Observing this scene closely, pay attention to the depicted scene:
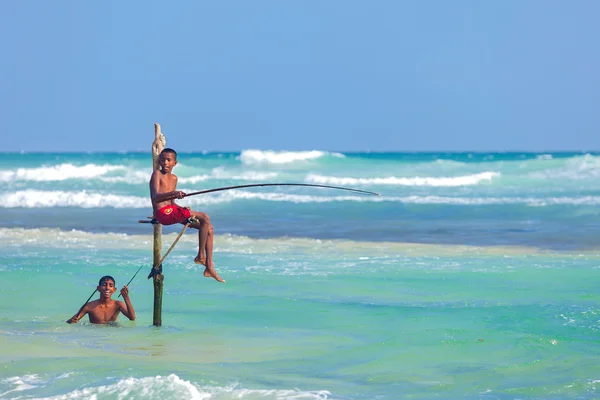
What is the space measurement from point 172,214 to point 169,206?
9cm

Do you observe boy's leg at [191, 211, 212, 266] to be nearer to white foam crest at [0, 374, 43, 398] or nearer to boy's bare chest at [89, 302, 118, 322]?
boy's bare chest at [89, 302, 118, 322]

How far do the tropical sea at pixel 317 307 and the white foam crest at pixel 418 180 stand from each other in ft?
39.1

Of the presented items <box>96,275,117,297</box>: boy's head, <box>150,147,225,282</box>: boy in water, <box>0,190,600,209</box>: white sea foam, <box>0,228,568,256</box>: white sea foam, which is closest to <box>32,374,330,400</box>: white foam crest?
<box>150,147,225,282</box>: boy in water

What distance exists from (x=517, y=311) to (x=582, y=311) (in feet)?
2.30

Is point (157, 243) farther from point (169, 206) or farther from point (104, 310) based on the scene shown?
point (104, 310)

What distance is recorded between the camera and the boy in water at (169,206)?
827cm

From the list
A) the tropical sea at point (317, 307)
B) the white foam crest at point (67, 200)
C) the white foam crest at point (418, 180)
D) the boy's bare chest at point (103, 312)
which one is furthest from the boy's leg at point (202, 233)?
the white foam crest at point (418, 180)

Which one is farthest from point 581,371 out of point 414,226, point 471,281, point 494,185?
point 494,185

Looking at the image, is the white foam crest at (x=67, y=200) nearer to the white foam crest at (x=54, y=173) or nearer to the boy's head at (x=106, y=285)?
the white foam crest at (x=54, y=173)

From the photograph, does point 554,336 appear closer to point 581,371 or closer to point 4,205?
point 581,371

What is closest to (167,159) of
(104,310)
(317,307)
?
(104,310)

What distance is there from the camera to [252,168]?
4788 centimetres

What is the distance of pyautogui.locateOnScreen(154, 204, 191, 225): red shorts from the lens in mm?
8281

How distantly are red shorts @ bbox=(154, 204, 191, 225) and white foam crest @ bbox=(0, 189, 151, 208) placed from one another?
60.0ft
